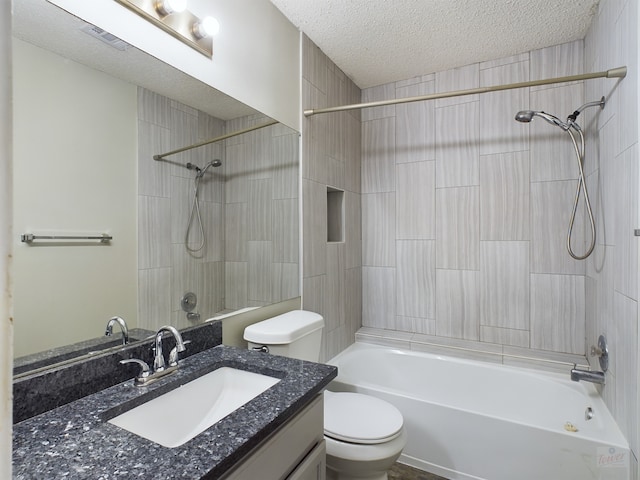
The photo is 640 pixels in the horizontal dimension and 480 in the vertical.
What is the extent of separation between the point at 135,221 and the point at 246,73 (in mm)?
959

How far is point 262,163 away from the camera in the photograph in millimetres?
1859

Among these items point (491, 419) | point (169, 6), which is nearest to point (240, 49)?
point (169, 6)

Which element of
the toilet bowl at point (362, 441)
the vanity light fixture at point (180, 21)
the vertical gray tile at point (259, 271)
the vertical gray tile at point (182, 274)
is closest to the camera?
the vanity light fixture at point (180, 21)

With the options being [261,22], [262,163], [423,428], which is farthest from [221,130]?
[423,428]

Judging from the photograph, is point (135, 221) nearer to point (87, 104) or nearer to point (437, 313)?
point (87, 104)

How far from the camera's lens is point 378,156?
291cm

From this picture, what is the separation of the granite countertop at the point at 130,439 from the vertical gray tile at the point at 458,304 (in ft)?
5.95

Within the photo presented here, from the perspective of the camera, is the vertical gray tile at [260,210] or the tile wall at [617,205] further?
the vertical gray tile at [260,210]

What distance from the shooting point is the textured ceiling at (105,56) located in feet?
3.03

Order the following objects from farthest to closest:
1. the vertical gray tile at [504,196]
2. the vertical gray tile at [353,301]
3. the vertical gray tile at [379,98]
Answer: the vertical gray tile at [379,98] → the vertical gray tile at [353,301] → the vertical gray tile at [504,196]

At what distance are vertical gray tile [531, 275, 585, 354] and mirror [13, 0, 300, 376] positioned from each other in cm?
197

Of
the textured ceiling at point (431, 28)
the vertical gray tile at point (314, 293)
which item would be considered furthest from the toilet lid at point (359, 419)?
the textured ceiling at point (431, 28)

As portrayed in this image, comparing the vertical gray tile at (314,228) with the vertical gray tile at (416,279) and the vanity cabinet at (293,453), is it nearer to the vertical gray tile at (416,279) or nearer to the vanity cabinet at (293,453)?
the vertical gray tile at (416,279)

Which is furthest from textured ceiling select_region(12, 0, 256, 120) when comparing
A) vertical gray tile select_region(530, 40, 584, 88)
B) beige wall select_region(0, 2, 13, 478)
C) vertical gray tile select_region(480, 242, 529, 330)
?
vertical gray tile select_region(530, 40, 584, 88)
